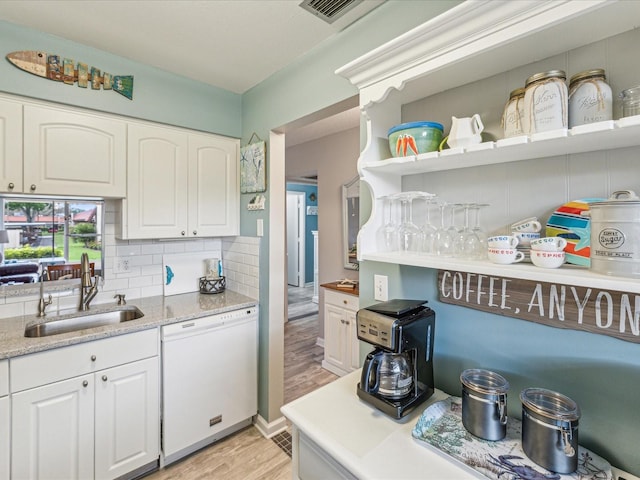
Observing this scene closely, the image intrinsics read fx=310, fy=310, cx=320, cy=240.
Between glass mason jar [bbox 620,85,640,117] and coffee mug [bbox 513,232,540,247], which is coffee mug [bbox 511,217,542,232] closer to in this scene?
coffee mug [bbox 513,232,540,247]

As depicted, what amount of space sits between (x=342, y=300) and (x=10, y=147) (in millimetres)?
2469

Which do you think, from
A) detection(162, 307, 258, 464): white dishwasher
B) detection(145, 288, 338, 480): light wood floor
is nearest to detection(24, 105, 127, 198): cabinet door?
detection(162, 307, 258, 464): white dishwasher

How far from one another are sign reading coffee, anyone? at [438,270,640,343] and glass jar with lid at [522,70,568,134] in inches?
18.8

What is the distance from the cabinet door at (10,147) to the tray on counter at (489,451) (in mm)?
2221

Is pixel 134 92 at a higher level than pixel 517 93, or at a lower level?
higher

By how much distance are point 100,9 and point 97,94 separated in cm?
54

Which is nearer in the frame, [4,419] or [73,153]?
[4,419]

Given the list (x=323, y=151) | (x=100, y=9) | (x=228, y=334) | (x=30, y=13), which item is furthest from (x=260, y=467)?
(x=323, y=151)

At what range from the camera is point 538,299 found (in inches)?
38.9

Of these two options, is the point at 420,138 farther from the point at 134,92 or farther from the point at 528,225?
the point at 134,92

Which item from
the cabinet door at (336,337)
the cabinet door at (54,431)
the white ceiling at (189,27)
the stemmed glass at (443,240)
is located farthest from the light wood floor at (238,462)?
the white ceiling at (189,27)

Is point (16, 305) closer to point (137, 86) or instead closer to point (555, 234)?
point (137, 86)

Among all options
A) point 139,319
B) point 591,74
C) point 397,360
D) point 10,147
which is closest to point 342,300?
point 139,319

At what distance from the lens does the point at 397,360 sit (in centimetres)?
113
